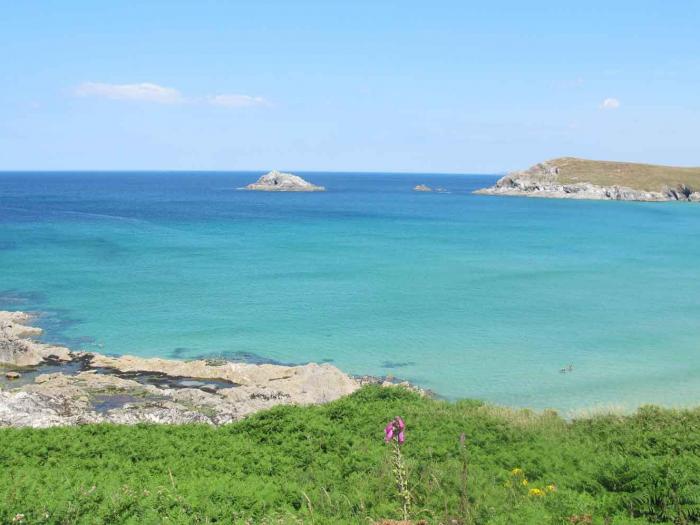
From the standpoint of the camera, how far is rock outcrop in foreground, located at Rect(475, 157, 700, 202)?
152m

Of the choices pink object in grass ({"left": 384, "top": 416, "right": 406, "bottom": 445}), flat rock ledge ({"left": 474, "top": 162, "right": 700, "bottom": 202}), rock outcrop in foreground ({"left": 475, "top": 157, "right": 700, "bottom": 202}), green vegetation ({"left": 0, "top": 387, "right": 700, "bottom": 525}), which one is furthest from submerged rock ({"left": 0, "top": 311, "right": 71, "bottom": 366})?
rock outcrop in foreground ({"left": 475, "top": 157, "right": 700, "bottom": 202})

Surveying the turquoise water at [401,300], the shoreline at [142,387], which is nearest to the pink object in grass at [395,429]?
the shoreline at [142,387]

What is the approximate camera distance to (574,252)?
6981 cm

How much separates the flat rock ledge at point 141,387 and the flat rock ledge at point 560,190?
473 feet

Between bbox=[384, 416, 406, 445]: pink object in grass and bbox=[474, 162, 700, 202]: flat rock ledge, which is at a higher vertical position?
bbox=[474, 162, 700, 202]: flat rock ledge

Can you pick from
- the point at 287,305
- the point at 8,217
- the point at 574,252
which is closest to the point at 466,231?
the point at 574,252

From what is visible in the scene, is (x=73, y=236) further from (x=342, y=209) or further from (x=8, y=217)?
(x=342, y=209)

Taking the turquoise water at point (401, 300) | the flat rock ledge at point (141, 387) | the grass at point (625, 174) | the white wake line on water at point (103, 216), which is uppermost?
the grass at point (625, 174)

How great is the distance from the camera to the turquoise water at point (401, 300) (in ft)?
100

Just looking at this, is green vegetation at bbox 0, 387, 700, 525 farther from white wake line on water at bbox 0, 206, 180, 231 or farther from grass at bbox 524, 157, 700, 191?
grass at bbox 524, 157, 700, 191

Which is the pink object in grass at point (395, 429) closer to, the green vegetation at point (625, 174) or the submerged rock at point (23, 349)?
the submerged rock at point (23, 349)

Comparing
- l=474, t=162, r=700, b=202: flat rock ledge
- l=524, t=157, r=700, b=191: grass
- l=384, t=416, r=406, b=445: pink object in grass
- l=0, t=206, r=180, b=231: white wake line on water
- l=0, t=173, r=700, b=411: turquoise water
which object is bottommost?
l=0, t=173, r=700, b=411: turquoise water

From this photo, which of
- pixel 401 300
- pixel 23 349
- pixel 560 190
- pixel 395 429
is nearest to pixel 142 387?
pixel 23 349

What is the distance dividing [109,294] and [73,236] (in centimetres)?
3700
